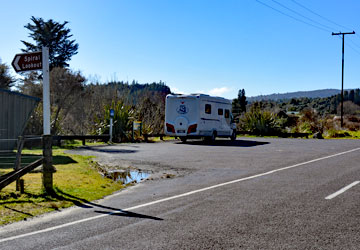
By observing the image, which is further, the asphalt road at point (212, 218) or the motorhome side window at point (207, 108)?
the motorhome side window at point (207, 108)

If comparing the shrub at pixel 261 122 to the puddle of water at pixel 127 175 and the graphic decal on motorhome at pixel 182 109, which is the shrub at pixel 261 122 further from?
the puddle of water at pixel 127 175

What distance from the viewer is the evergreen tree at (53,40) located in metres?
55.1

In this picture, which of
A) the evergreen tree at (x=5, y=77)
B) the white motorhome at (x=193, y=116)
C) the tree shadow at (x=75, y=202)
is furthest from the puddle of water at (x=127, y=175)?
the evergreen tree at (x=5, y=77)

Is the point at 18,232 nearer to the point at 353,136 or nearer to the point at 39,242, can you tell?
the point at 39,242

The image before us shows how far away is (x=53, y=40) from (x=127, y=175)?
50.5 meters

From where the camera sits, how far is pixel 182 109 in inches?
896

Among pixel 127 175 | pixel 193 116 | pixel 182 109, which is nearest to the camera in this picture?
pixel 127 175

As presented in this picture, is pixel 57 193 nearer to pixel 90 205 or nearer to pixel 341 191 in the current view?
pixel 90 205

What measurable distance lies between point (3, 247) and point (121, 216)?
1.82 m

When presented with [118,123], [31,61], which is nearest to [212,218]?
[31,61]

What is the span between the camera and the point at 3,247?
434 cm

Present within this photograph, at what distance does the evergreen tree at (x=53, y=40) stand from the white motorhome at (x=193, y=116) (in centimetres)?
3708

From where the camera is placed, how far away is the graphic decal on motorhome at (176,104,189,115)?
891 inches

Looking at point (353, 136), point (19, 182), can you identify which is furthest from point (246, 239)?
point (353, 136)
